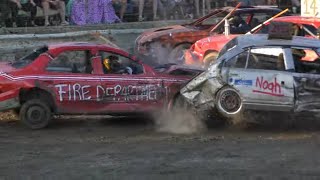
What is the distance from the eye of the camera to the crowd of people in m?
16.7

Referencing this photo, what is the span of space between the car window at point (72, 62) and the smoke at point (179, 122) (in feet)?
4.91

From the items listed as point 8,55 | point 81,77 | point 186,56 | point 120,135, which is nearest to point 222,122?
point 120,135

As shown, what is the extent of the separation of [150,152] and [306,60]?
319 centimetres

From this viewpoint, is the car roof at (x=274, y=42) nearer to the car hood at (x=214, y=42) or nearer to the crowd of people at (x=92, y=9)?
the car hood at (x=214, y=42)

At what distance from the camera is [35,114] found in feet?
32.7

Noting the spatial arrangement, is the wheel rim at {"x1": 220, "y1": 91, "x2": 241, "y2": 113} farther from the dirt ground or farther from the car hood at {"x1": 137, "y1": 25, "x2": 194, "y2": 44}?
the car hood at {"x1": 137, "y1": 25, "x2": 194, "y2": 44}

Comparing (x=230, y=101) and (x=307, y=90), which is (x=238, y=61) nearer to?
(x=230, y=101)

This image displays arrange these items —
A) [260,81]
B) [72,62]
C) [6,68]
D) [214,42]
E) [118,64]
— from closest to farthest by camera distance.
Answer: [260,81], [6,68], [72,62], [118,64], [214,42]

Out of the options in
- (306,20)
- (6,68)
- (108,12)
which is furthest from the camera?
(108,12)

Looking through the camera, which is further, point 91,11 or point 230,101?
point 91,11

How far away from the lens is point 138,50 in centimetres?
1526

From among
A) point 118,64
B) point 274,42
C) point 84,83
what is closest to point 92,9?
point 118,64

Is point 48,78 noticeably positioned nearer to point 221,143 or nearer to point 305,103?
point 221,143

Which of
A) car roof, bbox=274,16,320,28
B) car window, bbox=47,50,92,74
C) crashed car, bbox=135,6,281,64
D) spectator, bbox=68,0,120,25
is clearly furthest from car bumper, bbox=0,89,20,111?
spectator, bbox=68,0,120,25
